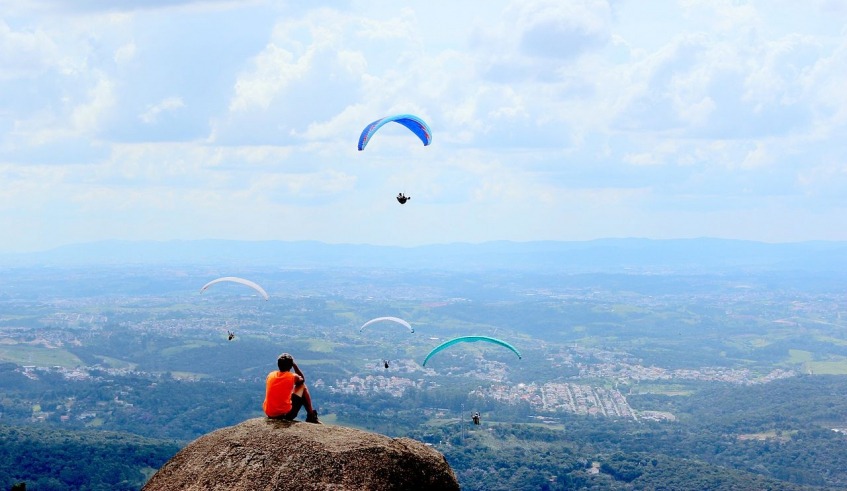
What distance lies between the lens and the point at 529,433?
587 ft

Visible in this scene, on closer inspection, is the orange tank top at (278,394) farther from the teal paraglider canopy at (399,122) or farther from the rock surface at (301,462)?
the teal paraglider canopy at (399,122)

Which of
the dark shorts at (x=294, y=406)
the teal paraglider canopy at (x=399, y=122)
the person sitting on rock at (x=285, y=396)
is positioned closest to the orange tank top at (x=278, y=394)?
the person sitting on rock at (x=285, y=396)

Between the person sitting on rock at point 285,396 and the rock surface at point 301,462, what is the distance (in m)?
0.53

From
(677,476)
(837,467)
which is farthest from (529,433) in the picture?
(837,467)

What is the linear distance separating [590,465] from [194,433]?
290ft

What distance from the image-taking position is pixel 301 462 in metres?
15.9

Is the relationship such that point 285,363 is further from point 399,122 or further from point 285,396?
point 399,122

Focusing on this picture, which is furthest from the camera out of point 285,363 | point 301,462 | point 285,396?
point 285,363

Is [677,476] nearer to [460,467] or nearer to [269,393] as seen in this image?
→ [460,467]

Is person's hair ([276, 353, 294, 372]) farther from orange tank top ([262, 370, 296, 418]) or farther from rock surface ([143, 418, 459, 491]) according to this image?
rock surface ([143, 418, 459, 491])

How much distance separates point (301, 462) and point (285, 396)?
7.81ft

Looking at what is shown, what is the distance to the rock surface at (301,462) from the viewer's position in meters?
15.6

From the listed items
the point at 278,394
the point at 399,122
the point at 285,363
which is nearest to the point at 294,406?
Answer: the point at 278,394

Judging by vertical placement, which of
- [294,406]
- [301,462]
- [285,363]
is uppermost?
[285,363]
